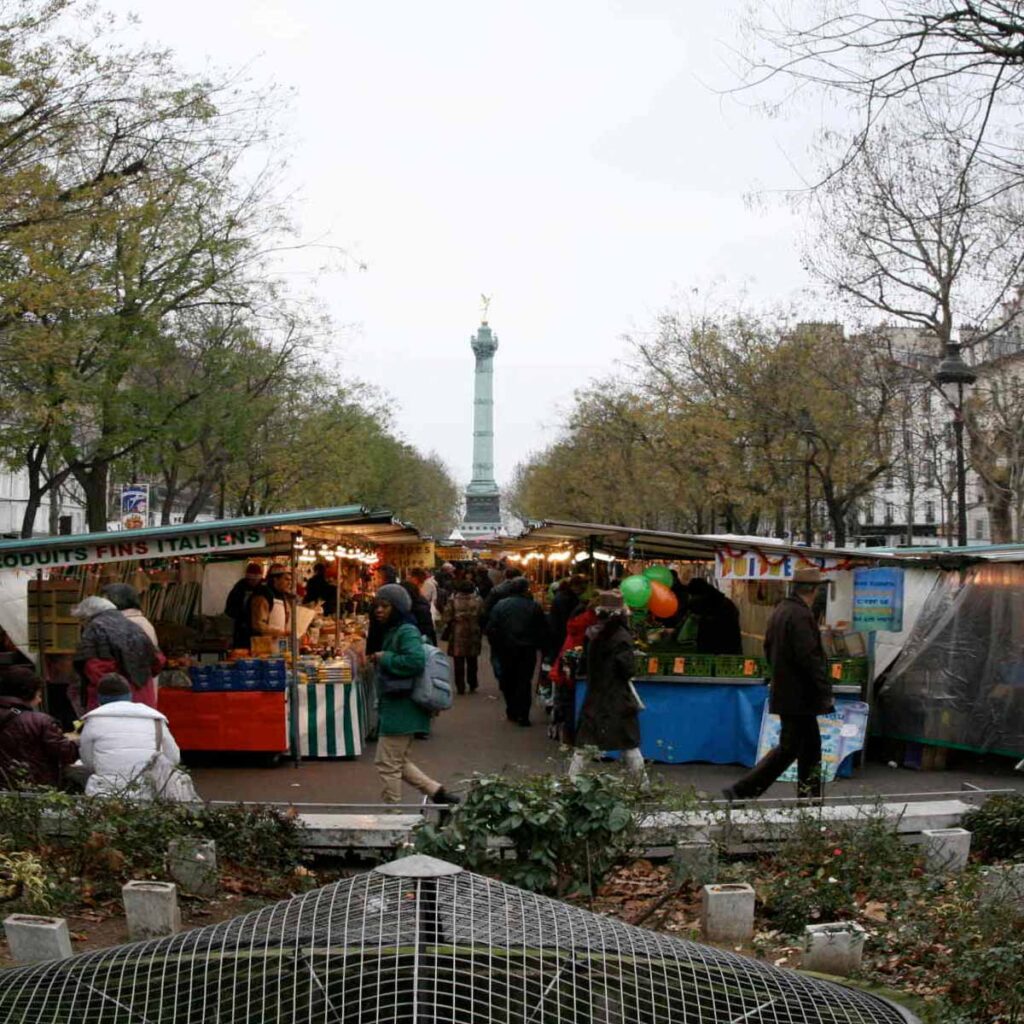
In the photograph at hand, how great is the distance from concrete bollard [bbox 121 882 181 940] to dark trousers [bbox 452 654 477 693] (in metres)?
13.5

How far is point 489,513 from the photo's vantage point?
4589 inches

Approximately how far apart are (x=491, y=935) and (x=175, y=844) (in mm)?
4256

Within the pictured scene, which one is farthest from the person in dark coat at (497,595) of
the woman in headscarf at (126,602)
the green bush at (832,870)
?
the green bush at (832,870)

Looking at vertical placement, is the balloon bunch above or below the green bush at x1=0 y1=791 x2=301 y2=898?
above

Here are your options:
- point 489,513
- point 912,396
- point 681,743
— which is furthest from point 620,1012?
point 489,513

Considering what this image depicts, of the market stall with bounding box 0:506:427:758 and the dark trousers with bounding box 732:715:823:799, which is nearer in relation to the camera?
the dark trousers with bounding box 732:715:823:799

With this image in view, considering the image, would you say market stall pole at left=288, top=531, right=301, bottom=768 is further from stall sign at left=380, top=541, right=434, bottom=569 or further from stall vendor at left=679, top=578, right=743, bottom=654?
stall sign at left=380, top=541, right=434, bottom=569

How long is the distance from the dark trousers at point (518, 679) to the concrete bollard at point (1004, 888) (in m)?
9.38

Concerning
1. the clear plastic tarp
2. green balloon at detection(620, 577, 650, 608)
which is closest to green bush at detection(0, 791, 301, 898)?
green balloon at detection(620, 577, 650, 608)

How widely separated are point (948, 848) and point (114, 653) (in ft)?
20.0

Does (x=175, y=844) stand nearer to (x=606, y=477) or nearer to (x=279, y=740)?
(x=279, y=740)

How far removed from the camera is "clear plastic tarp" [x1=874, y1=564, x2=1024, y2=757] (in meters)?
12.6

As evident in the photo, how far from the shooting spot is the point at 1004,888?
6.45 metres

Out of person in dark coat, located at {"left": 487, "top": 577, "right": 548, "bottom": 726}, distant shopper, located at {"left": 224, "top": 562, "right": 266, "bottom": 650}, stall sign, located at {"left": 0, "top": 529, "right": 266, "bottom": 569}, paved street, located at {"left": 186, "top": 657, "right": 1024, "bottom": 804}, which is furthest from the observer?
person in dark coat, located at {"left": 487, "top": 577, "right": 548, "bottom": 726}
